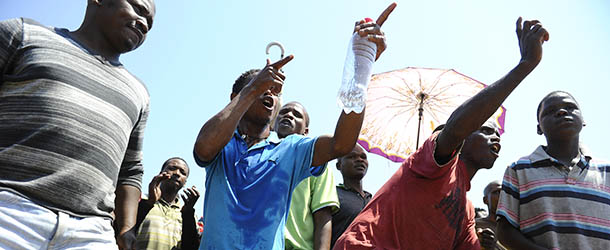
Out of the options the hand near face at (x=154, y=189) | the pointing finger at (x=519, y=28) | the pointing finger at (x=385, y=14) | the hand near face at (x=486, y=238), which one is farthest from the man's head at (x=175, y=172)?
the pointing finger at (x=519, y=28)

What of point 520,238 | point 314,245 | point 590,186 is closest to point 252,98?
point 314,245

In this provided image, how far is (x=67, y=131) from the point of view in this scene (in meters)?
2.60

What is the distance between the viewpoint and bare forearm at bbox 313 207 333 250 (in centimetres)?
411

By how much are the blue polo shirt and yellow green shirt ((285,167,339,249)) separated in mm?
983

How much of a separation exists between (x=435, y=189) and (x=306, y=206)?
1.38m

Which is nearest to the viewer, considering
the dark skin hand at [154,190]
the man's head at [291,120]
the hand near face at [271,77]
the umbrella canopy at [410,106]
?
the hand near face at [271,77]

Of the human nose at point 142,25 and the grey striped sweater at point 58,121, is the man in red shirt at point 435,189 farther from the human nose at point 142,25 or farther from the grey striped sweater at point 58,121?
the human nose at point 142,25

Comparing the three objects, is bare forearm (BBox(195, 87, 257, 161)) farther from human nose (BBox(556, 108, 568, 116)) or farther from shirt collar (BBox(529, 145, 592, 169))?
human nose (BBox(556, 108, 568, 116))

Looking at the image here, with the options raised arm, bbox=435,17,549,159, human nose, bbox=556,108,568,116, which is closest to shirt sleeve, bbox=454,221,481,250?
raised arm, bbox=435,17,549,159

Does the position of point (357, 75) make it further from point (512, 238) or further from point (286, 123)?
point (286, 123)

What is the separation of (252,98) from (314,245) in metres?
1.47

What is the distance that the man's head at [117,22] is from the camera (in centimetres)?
311

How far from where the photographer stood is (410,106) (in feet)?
26.6

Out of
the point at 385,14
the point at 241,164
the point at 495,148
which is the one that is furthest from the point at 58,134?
the point at 495,148
